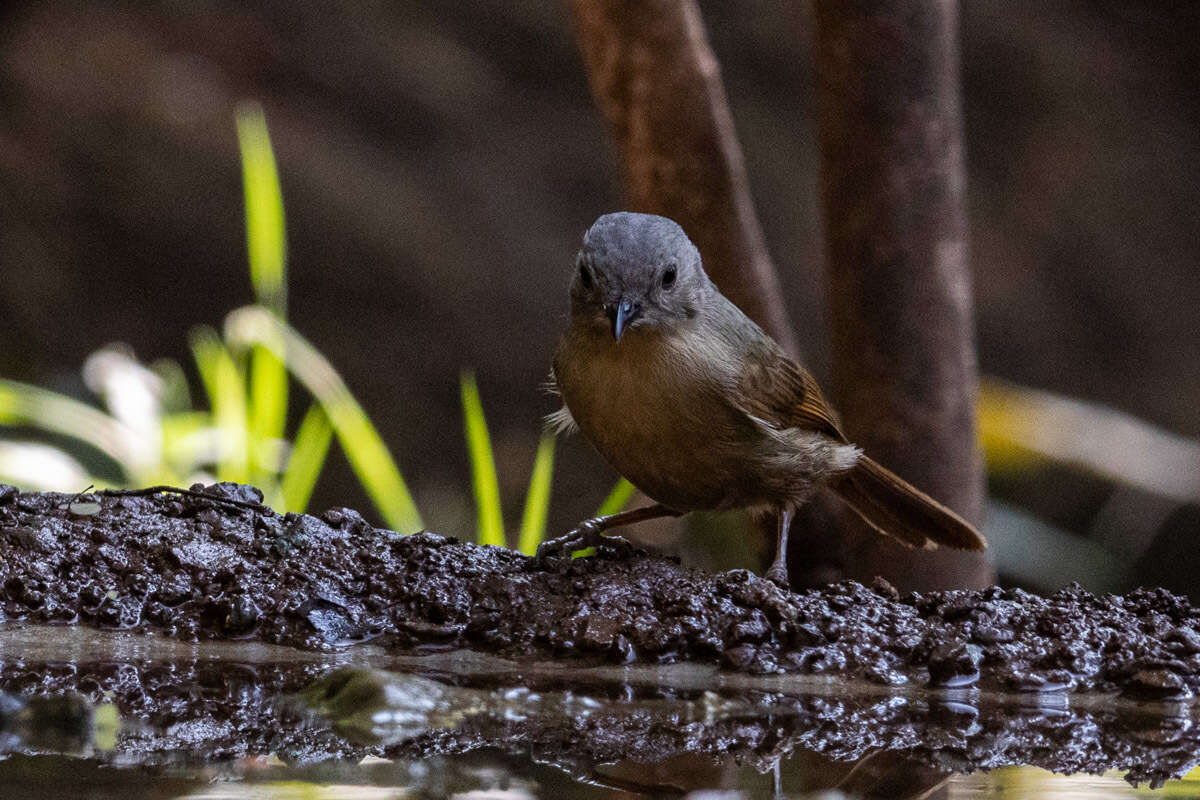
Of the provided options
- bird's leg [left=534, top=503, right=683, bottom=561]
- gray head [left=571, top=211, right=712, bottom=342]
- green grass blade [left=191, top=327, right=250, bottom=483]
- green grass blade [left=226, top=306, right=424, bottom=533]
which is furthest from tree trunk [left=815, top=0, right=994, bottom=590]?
green grass blade [left=191, top=327, right=250, bottom=483]

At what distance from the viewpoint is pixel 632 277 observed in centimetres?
326

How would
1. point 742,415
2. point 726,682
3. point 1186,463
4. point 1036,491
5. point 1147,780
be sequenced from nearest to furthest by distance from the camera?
1. point 1147,780
2. point 726,682
3. point 742,415
4. point 1186,463
5. point 1036,491

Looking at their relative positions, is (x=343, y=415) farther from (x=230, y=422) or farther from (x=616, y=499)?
(x=616, y=499)

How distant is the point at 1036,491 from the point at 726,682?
564 centimetres

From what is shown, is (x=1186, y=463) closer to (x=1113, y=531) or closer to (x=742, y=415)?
(x=1113, y=531)

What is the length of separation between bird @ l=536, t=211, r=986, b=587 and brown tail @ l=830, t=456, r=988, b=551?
373 millimetres

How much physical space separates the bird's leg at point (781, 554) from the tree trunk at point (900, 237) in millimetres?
847

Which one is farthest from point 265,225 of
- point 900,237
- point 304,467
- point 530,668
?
point 530,668

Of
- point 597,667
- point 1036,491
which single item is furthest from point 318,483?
point 597,667

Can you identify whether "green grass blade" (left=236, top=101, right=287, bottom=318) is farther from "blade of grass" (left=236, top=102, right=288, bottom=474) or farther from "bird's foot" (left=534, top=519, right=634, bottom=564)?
"bird's foot" (left=534, top=519, right=634, bottom=564)

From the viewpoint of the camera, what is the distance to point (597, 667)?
2.62 m

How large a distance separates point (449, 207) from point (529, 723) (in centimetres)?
616

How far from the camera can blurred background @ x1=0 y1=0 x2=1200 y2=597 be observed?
26.0ft

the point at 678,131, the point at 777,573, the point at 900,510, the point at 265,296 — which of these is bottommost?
the point at 777,573
